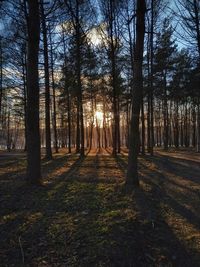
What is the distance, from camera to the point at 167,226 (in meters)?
6.62

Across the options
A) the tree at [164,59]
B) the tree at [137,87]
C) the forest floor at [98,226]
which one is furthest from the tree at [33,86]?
the tree at [164,59]

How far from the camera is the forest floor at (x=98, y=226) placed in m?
5.10

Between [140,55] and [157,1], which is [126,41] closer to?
[157,1]

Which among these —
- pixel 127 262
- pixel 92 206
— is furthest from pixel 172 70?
pixel 127 262

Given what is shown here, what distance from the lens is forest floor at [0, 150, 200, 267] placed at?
201 inches

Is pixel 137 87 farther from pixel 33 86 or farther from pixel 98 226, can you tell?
pixel 98 226

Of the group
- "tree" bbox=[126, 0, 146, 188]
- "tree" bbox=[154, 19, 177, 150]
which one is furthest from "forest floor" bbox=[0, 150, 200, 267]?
"tree" bbox=[154, 19, 177, 150]

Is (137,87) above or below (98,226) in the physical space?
above

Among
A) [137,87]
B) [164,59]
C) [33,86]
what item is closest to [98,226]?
A: [137,87]

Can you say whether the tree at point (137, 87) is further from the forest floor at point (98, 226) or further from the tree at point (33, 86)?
the tree at point (33, 86)

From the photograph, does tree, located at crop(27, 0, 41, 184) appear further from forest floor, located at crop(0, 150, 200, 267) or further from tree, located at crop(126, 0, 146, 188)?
tree, located at crop(126, 0, 146, 188)

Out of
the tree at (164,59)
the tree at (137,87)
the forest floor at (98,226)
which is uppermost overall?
the tree at (164,59)

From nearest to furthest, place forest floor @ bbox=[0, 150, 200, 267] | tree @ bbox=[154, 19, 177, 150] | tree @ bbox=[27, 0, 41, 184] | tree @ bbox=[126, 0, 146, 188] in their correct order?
forest floor @ bbox=[0, 150, 200, 267] → tree @ bbox=[126, 0, 146, 188] → tree @ bbox=[27, 0, 41, 184] → tree @ bbox=[154, 19, 177, 150]

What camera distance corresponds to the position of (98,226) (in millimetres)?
6348
